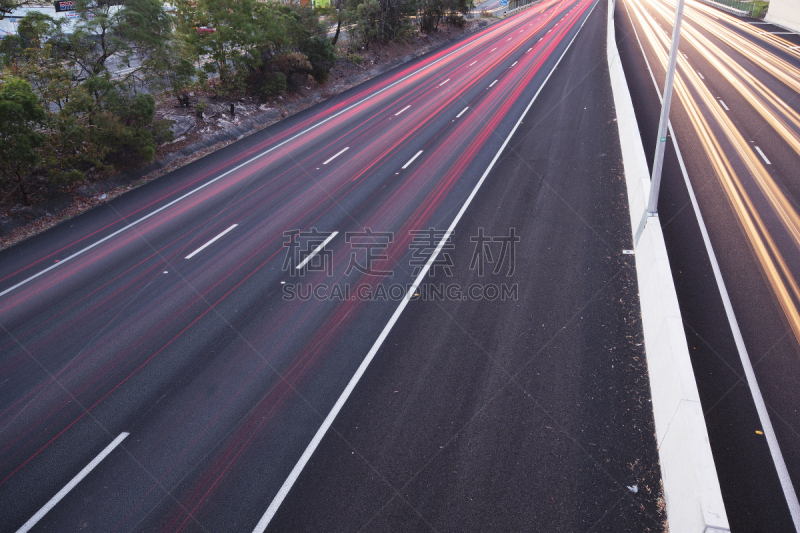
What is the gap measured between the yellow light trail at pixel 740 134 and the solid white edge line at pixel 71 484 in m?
12.2

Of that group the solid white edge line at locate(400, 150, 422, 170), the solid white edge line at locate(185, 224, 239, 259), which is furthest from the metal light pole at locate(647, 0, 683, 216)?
the solid white edge line at locate(185, 224, 239, 259)

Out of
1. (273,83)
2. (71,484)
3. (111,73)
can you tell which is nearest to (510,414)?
(71,484)

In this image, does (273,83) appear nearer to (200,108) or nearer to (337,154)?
(200,108)

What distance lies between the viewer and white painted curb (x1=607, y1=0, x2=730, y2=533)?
505 cm

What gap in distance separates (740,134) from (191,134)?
23704mm

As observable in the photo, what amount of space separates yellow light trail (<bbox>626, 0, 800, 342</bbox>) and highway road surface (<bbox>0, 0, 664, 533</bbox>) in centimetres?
295

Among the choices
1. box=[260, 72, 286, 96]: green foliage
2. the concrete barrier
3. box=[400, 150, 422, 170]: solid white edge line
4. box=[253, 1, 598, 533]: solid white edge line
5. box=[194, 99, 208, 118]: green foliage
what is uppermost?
the concrete barrier

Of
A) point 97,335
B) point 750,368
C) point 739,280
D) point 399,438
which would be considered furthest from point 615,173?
point 97,335

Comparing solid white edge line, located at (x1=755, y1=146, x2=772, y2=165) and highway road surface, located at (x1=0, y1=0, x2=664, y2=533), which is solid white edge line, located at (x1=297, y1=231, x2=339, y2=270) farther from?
solid white edge line, located at (x1=755, y1=146, x2=772, y2=165)

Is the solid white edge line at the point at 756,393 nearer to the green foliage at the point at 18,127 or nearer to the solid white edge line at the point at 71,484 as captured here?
the solid white edge line at the point at 71,484

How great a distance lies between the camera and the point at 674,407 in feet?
20.5

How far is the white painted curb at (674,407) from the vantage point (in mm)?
5047

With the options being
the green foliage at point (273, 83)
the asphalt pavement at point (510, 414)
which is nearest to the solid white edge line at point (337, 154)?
the asphalt pavement at point (510, 414)

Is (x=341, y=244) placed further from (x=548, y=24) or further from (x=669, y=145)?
(x=548, y=24)
